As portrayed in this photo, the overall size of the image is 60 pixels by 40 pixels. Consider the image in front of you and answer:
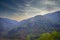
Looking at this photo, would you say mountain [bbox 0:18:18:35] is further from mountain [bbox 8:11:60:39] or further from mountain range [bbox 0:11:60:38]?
mountain [bbox 8:11:60:39]

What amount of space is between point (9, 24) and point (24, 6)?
0.66 metres

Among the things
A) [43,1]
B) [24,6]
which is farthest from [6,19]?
[43,1]

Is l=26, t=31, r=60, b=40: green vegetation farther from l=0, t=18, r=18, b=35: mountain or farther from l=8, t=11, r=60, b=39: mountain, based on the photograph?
l=0, t=18, r=18, b=35: mountain

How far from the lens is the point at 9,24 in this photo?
370 centimetres

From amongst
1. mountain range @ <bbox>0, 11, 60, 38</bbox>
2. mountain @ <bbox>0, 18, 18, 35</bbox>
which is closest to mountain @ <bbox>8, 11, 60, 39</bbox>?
mountain range @ <bbox>0, 11, 60, 38</bbox>

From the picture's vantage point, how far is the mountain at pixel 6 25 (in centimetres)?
366

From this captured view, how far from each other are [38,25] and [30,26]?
22cm

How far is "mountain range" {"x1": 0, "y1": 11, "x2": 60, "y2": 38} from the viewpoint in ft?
12.1

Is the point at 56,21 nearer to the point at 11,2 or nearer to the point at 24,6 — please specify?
the point at 24,6

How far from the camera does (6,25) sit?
12.1ft

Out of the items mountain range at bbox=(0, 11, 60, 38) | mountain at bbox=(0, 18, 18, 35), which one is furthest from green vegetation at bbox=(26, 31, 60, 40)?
mountain at bbox=(0, 18, 18, 35)

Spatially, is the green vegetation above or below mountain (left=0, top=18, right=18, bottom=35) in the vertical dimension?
below

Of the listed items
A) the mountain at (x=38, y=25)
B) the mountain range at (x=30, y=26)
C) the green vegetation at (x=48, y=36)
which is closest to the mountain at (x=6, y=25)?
the mountain range at (x=30, y=26)

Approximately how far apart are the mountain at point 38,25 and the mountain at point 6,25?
11 cm
